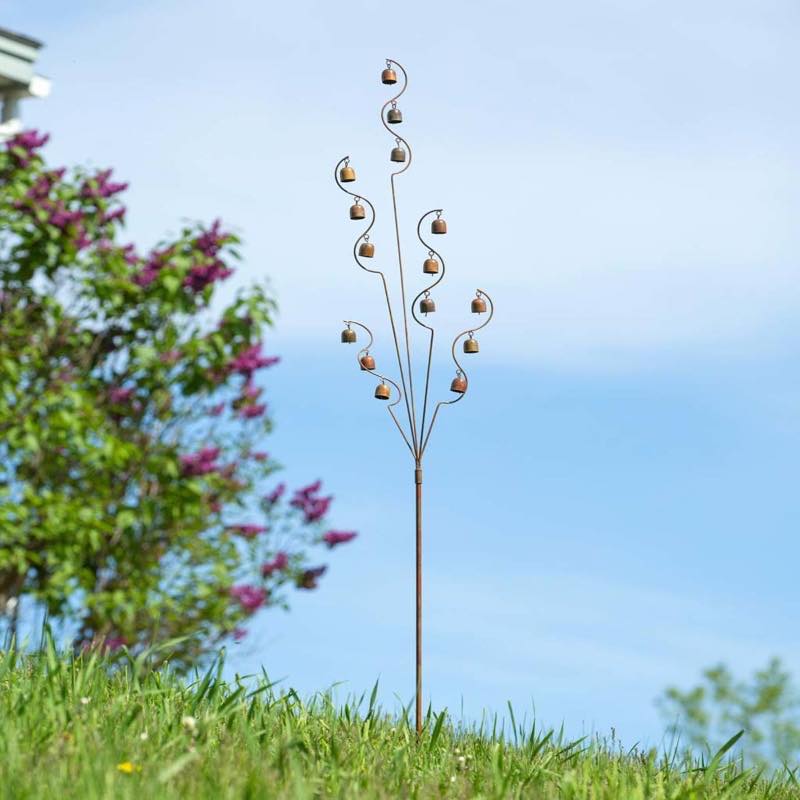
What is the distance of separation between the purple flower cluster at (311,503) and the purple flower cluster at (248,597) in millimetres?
683

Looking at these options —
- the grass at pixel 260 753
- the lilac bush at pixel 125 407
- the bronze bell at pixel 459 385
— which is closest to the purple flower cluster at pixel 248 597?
the lilac bush at pixel 125 407

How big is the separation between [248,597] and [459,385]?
416 centimetres

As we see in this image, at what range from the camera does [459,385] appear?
4285 mm

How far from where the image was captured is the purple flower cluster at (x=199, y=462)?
25.4 ft

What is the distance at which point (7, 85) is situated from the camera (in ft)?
25.0

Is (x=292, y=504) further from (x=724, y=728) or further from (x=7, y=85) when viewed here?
(x=724, y=728)

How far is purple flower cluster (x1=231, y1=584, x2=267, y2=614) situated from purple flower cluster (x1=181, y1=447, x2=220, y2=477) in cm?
89

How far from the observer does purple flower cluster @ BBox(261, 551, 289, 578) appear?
8.10 m

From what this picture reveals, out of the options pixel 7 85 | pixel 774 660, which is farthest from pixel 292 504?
pixel 774 660

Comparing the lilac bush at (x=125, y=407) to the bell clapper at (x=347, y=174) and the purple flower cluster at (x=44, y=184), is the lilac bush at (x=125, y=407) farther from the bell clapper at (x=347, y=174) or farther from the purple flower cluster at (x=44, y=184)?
the bell clapper at (x=347, y=174)

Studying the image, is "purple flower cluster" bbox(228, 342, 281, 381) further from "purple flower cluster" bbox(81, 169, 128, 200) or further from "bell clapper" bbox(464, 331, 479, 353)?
"bell clapper" bbox(464, 331, 479, 353)

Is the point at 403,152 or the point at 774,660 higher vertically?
the point at 403,152

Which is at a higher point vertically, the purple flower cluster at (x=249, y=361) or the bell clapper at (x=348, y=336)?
the purple flower cluster at (x=249, y=361)

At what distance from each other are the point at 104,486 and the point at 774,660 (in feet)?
25.0
